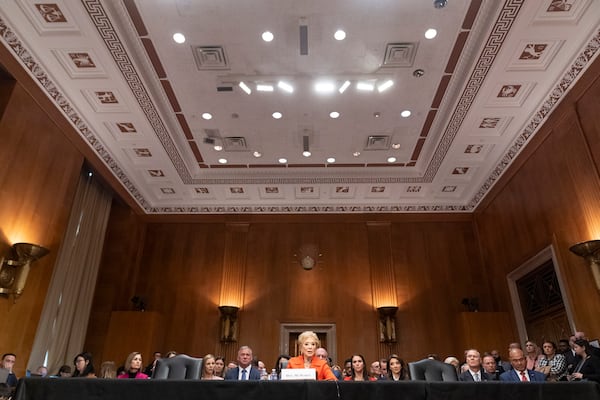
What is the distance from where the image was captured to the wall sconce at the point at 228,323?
399 inches

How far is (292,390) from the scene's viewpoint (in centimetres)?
277

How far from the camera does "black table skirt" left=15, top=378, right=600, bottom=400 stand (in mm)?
2703

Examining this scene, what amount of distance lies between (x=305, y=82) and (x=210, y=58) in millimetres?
1671

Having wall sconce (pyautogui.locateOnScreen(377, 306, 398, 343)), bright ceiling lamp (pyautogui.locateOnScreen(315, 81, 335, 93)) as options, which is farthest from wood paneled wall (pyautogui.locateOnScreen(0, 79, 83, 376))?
wall sconce (pyautogui.locateOnScreen(377, 306, 398, 343))

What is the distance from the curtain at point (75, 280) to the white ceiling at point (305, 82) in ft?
3.35

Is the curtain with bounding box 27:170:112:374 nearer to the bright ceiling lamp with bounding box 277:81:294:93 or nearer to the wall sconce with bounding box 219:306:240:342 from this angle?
the wall sconce with bounding box 219:306:240:342

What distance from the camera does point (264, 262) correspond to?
11164mm

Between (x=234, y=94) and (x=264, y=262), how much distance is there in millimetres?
5089

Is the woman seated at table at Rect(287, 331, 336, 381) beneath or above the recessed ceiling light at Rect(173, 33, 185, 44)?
beneath

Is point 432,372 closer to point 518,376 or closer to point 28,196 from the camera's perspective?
point 518,376

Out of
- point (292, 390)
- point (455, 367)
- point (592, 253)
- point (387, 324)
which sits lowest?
point (292, 390)

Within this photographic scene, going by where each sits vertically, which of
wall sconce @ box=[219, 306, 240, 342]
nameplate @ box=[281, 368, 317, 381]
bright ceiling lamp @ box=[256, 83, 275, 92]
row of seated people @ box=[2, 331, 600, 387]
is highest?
bright ceiling lamp @ box=[256, 83, 275, 92]

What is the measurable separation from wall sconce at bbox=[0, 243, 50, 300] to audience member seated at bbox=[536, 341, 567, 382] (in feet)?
25.3

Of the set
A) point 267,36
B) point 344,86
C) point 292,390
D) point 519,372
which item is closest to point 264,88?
point 267,36
